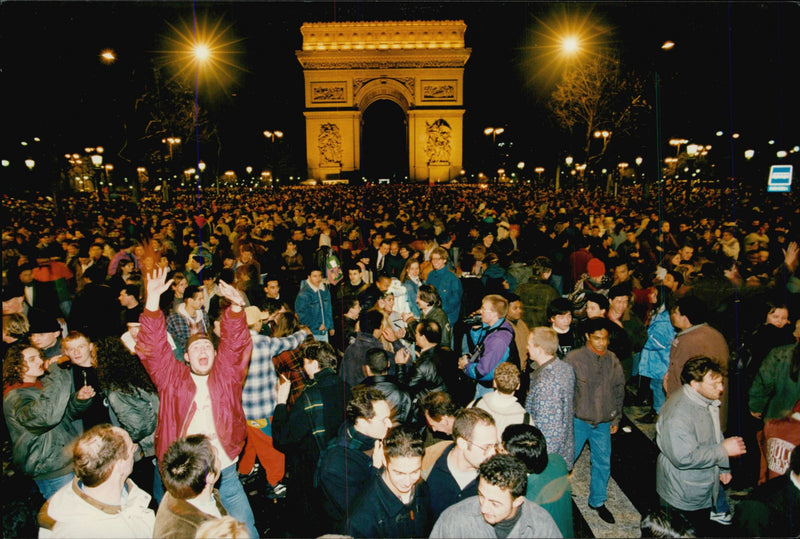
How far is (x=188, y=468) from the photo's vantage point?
99.0 inches

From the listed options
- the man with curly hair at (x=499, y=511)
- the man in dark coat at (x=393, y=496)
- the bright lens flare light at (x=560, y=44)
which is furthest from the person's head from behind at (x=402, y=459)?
the bright lens flare light at (x=560, y=44)

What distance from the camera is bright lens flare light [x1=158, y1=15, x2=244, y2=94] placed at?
30.0 meters

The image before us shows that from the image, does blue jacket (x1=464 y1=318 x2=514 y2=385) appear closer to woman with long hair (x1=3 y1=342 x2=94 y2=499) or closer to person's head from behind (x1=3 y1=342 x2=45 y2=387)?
woman with long hair (x1=3 y1=342 x2=94 y2=499)

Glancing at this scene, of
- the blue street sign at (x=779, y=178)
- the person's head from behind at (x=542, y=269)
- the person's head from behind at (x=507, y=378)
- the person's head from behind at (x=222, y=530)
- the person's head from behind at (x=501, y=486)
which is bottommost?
the person's head from behind at (x=222, y=530)

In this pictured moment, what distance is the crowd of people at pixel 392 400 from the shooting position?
2.54m

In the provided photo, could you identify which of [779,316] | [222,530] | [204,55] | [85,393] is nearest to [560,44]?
[204,55]

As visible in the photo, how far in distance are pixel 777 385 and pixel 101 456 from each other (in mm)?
4647

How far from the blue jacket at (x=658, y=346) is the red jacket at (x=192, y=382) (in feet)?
13.3

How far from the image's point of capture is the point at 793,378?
12.8ft

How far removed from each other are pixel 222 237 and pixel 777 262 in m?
9.57

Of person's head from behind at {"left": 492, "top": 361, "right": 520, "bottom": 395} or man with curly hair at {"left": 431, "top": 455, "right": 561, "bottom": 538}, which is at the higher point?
person's head from behind at {"left": 492, "top": 361, "right": 520, "bottom": 395}

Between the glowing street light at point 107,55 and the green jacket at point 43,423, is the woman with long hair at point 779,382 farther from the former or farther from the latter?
the glowing street light at point 107,55

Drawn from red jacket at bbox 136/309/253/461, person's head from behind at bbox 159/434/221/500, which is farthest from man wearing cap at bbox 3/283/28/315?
person's head from behind at bbox 159/434/221/500

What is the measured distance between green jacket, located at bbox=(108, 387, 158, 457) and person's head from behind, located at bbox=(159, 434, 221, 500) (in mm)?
1361
